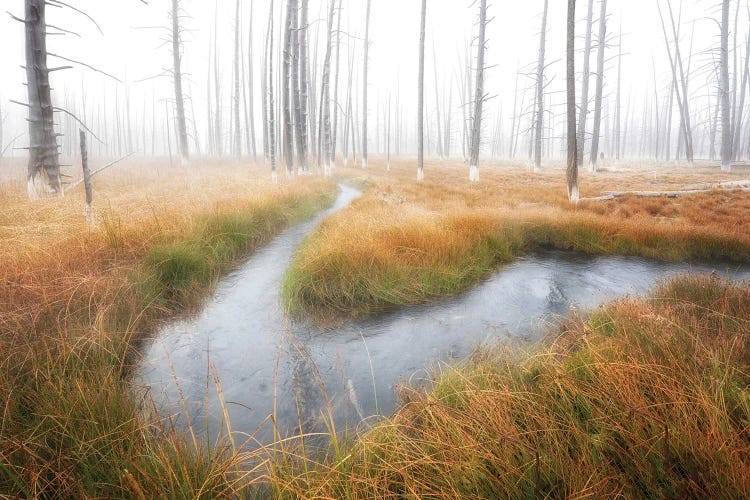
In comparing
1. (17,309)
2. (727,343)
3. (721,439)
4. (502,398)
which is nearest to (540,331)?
(727,343)

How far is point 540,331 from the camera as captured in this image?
4.00 metres

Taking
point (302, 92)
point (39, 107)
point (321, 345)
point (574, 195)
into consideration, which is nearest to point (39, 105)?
point (39, 107)

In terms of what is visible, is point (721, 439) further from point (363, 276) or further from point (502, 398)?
point (363, 276)

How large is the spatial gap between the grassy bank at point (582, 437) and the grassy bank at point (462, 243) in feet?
8.53

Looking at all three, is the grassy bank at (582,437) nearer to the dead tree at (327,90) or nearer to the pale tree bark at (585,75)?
the dead tree at (327,90)

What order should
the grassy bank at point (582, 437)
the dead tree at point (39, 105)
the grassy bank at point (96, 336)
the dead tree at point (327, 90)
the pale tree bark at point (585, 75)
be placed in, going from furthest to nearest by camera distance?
1. the pale tree bark at point (585, 75)
2. the dead tree at point (327, 90)
3. the dead tree at point (39, 105)
4. the grassy bank at point (96, 336)
5. the grassy bank at point (582, 437)

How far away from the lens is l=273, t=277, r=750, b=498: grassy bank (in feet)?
4.79

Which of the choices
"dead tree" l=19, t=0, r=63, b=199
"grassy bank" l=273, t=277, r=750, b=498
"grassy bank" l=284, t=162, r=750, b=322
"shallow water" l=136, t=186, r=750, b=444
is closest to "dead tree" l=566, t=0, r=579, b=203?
"grassy bank" l=284, t=162, r=750, b=322

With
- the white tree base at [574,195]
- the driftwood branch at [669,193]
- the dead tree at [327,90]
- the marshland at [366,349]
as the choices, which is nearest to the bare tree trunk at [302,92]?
the dead tree at [327,90]

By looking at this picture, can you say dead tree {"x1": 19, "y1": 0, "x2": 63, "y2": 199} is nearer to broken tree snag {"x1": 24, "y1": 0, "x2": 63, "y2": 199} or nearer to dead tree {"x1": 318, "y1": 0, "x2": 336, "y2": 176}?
broken tree snag {"x1": 24, "y1": 0, "x2": 63, "y2": 199}

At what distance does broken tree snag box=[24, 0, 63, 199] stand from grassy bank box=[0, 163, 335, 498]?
2.35ft

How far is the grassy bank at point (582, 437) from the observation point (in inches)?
57.5

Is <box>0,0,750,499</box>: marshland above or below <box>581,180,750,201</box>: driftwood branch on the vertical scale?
below

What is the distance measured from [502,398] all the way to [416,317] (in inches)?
95.5
